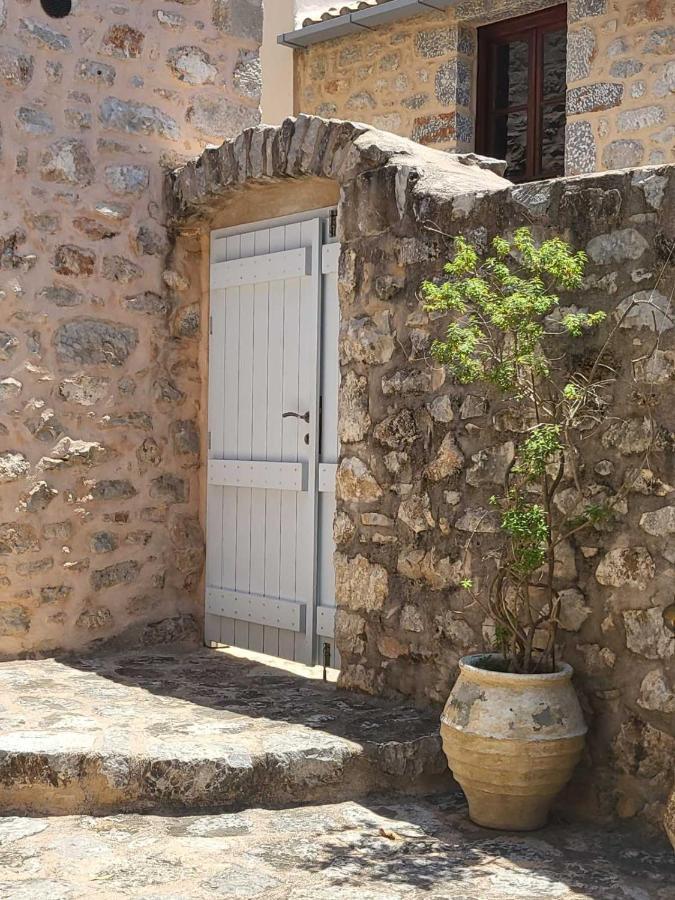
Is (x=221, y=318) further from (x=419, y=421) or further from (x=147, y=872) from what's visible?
(x=147, y=872)

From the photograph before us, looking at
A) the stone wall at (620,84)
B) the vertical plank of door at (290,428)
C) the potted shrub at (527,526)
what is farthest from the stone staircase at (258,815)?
the stone wall at (620,84)

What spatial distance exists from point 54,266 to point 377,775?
2.97 meters

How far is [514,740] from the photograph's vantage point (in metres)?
3.84

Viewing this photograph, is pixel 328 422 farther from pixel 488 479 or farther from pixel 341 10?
pixel 341 10

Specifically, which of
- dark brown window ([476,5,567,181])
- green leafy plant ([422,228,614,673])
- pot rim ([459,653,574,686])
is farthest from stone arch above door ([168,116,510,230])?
dark brown window ([476,5,567,181])

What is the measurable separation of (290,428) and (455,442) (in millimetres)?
1307

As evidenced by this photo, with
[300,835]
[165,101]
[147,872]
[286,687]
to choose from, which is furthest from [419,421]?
[165,101]

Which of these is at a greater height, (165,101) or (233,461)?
(165,101)

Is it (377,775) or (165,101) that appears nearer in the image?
(377,775)

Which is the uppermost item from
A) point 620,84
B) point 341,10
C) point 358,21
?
point 341,10

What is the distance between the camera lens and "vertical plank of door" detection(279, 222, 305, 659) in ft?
18.5

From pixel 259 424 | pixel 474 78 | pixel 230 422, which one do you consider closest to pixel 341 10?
pixel 474 78

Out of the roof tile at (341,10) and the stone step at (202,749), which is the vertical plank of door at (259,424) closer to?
the stone step at (202,749)

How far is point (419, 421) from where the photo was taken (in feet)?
15.6
